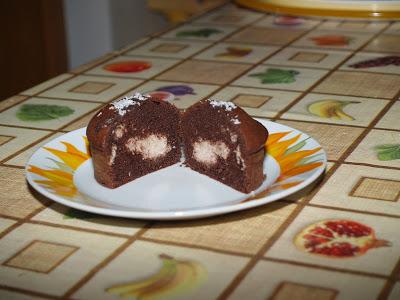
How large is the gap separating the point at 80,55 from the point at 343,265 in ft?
9.26

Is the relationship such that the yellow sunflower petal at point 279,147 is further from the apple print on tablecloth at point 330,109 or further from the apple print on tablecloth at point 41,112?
the apple print on tablecloth at point 41,112

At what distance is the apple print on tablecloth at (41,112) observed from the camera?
1.68 metres

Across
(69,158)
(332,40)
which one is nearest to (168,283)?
(69,158)

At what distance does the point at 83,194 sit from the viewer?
1241mm

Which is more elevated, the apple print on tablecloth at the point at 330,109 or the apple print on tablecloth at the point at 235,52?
the apple print on tablecloth at the point at 235,52

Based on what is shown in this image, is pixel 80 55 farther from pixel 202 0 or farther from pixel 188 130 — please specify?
pixel 188 130

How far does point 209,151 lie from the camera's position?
51.4 inches

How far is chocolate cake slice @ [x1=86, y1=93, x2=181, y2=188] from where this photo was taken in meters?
1.28

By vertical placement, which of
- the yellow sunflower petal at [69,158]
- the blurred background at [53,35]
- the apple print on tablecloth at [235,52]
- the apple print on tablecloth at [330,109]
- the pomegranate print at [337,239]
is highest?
the yellow sunflower petal at [69,158]

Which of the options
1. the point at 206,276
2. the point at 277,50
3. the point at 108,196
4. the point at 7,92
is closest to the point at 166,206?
the point at 108,196

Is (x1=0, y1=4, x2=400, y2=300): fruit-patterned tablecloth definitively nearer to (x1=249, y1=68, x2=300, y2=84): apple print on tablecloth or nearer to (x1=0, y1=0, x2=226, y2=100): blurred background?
(x1=249, y1=68, x2=300, y2=84): apple print on tablecloth

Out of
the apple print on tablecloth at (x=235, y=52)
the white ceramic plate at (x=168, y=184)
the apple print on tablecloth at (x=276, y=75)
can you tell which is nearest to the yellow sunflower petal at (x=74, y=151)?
the white ceramic plate at (x=168, y=184)

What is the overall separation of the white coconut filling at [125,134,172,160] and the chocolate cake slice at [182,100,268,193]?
40 millimetres

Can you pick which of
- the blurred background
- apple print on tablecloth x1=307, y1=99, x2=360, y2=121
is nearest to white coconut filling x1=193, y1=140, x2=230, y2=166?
apple print on tablecloth x1=307, y1=99, x2=360, y2=121
